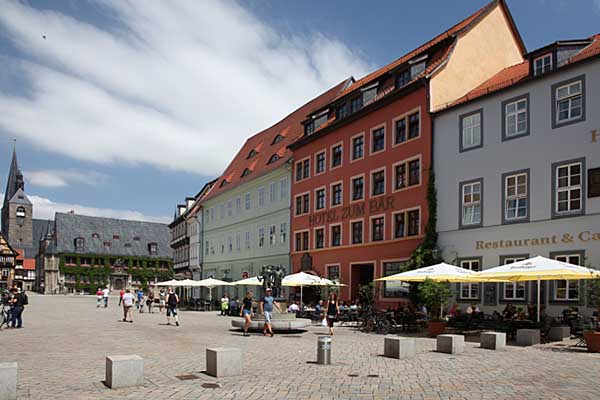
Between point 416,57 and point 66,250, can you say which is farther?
point 66,250

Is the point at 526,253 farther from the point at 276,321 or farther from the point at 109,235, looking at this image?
the point at 109,235

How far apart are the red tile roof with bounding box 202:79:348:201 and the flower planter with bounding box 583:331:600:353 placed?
28.6 meters

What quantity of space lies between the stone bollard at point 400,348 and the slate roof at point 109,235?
97018mm

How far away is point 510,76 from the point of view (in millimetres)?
28453

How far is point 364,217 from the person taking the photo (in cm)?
3400

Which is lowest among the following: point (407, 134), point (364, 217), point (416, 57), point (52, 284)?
point (52, 284)

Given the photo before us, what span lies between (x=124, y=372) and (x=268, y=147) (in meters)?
41.3

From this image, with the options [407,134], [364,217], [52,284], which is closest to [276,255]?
[364,217]

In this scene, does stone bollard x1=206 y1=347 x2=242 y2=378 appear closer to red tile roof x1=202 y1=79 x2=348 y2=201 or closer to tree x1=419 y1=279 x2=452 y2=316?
tree x1=419 y1=279 x2=452 y2=316

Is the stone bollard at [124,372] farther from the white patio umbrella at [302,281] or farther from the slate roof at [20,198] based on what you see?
the slate roof at [20,198]

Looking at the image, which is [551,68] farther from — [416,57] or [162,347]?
[162,347]

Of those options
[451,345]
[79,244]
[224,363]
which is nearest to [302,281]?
→ [451,345]

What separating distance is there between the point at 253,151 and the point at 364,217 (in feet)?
75.4

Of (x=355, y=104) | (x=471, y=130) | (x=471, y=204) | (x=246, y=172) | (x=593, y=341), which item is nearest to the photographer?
(x=593, y=341)
